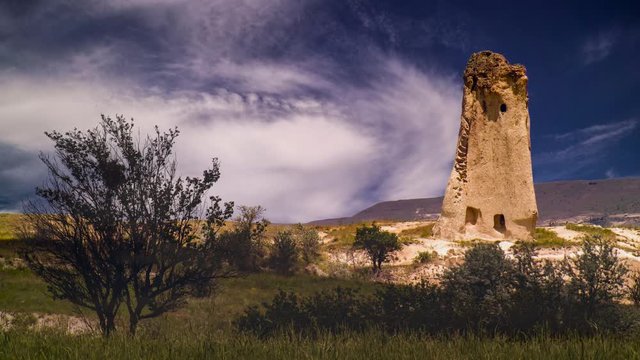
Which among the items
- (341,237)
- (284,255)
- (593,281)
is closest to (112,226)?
(593,281)

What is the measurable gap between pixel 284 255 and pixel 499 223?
1660 centimetres

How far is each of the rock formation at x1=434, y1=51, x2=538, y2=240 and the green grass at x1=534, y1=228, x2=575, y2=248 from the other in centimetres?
90

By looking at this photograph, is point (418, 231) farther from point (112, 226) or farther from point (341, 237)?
point (112, 226)

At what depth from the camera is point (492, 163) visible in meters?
32.6

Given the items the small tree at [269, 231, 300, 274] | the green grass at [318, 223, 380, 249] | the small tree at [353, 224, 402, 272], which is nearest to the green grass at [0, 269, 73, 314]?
the small tree at [269, 231, 300, 274]

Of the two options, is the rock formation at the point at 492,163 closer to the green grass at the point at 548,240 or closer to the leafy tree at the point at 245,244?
the green grass at the point at 548,240

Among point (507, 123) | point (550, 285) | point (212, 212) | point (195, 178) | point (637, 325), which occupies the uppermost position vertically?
point (507, 123)

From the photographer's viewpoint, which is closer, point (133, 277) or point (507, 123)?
point (133, 277)

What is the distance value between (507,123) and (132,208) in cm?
2848

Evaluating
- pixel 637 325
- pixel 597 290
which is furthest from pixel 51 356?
pixel 597 290

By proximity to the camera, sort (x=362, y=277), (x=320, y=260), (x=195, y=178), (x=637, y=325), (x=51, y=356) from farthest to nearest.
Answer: (x=320, y=260)
(x=362, y=277)
(x=195, y=178)
(x=637, y=325)
(x=51, y=356)

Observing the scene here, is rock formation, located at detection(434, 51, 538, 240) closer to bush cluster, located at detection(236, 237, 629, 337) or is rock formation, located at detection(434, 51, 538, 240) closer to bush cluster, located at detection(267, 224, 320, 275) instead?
bush cluster, located at detection(267, 224, 320, 275)

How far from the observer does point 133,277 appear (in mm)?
10172

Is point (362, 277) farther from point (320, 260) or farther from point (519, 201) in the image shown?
point (519, 201)
